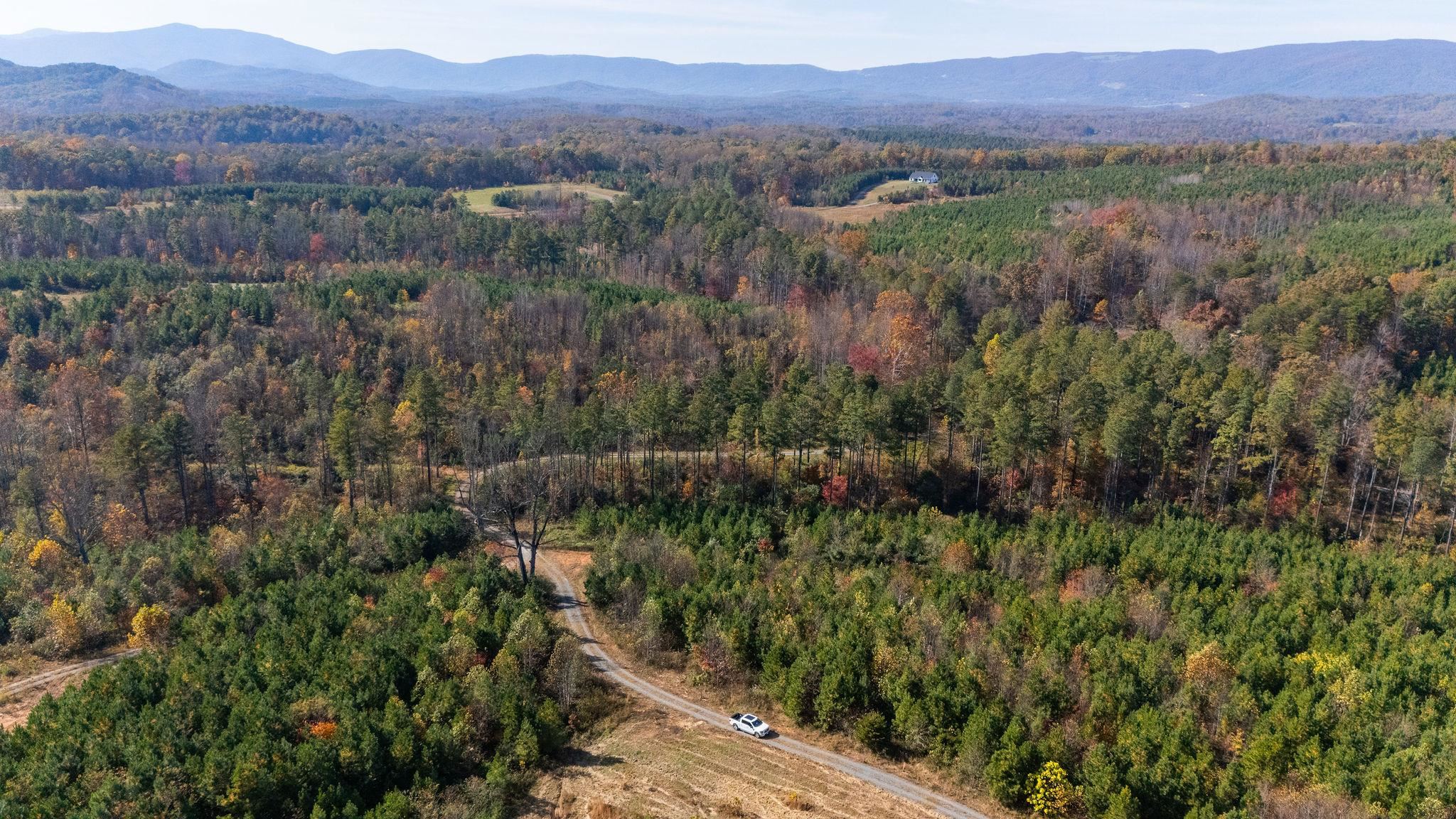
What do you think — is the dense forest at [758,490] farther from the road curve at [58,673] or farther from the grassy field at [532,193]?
the grassy field at [532,193]

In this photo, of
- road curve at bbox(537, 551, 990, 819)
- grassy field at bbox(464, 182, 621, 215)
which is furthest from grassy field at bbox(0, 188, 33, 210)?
road curve at bbox(537, 551, 990, 819)

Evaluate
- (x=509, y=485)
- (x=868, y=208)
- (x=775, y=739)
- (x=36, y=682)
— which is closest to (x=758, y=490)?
(x=509, y=485)

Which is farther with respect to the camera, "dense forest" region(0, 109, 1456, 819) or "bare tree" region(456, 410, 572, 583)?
"bare tree" region(456, 410, 572, 583)

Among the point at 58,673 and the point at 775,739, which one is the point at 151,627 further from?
the point at 775,739

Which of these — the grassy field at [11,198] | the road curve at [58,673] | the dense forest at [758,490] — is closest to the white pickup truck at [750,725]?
the dense forest at [758,490]

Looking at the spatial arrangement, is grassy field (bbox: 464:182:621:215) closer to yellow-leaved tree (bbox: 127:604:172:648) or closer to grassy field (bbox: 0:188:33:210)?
grassy field (bbox: 0:188:33:210)

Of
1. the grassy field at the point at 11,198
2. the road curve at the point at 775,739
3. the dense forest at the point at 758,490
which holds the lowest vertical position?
the road curve at the point at 775,739

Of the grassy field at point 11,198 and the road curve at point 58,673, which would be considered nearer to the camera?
the road curve at point 58,673
